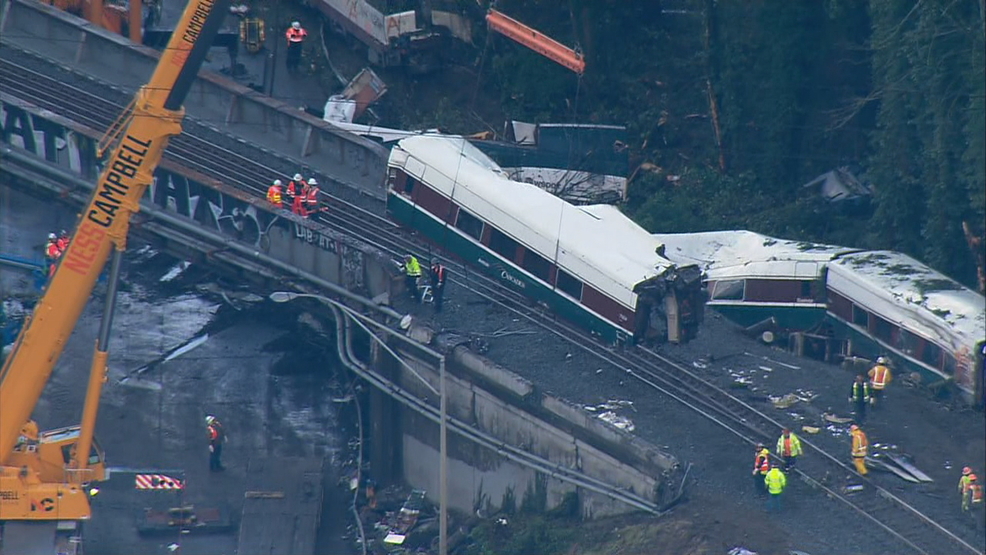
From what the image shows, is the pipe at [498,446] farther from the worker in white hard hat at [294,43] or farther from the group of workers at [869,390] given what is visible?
the worker in white hard hat at [294,43]

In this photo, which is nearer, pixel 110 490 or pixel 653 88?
pixel 110 490

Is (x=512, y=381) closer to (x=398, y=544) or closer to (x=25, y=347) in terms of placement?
(x=398, y=544)

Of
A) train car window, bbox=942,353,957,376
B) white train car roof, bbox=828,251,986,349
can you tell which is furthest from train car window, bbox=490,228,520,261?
train car window, bbox=942,353,957,376

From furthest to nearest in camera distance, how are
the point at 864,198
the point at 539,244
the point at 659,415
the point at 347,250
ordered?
the point at 864,198 → the point at 347,250 → the point at 539,244 → the point at 659,415

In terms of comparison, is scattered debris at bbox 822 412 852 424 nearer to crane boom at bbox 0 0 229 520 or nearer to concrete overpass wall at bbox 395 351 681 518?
concrete overpass wall at bbox 395 351 681 518

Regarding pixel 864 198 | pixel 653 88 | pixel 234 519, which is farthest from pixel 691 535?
pixel 653 88

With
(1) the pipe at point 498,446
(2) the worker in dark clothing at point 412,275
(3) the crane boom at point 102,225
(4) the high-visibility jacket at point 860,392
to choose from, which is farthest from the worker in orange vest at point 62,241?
(4) the high-visibility jacket at point 860,392
